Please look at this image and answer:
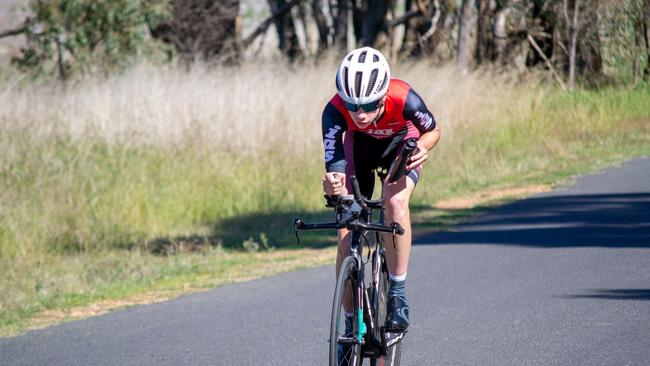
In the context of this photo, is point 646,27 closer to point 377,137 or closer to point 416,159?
point 377,137

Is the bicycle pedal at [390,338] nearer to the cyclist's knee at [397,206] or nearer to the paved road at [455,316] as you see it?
the cyclist's knee at [397,206]

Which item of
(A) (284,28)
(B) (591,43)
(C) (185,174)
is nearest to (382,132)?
(C) (185,174)

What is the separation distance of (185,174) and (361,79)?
32.9 feet

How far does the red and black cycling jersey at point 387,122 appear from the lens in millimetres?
5875

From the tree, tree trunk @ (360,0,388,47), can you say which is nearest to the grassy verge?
the tree

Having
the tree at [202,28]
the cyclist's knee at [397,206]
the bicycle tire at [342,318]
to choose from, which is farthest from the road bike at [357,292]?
the tree at [202,28]

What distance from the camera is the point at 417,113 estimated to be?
6160mm

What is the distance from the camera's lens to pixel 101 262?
41.7 ft

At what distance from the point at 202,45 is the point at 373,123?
25.9 m

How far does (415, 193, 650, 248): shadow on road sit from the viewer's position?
11.6 m

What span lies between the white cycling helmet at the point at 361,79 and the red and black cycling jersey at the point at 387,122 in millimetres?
312

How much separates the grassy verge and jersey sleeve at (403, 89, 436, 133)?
4.10 meters

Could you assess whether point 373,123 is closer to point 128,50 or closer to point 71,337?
point 71,337

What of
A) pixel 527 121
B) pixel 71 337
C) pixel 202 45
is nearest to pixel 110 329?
pixel 71 337
